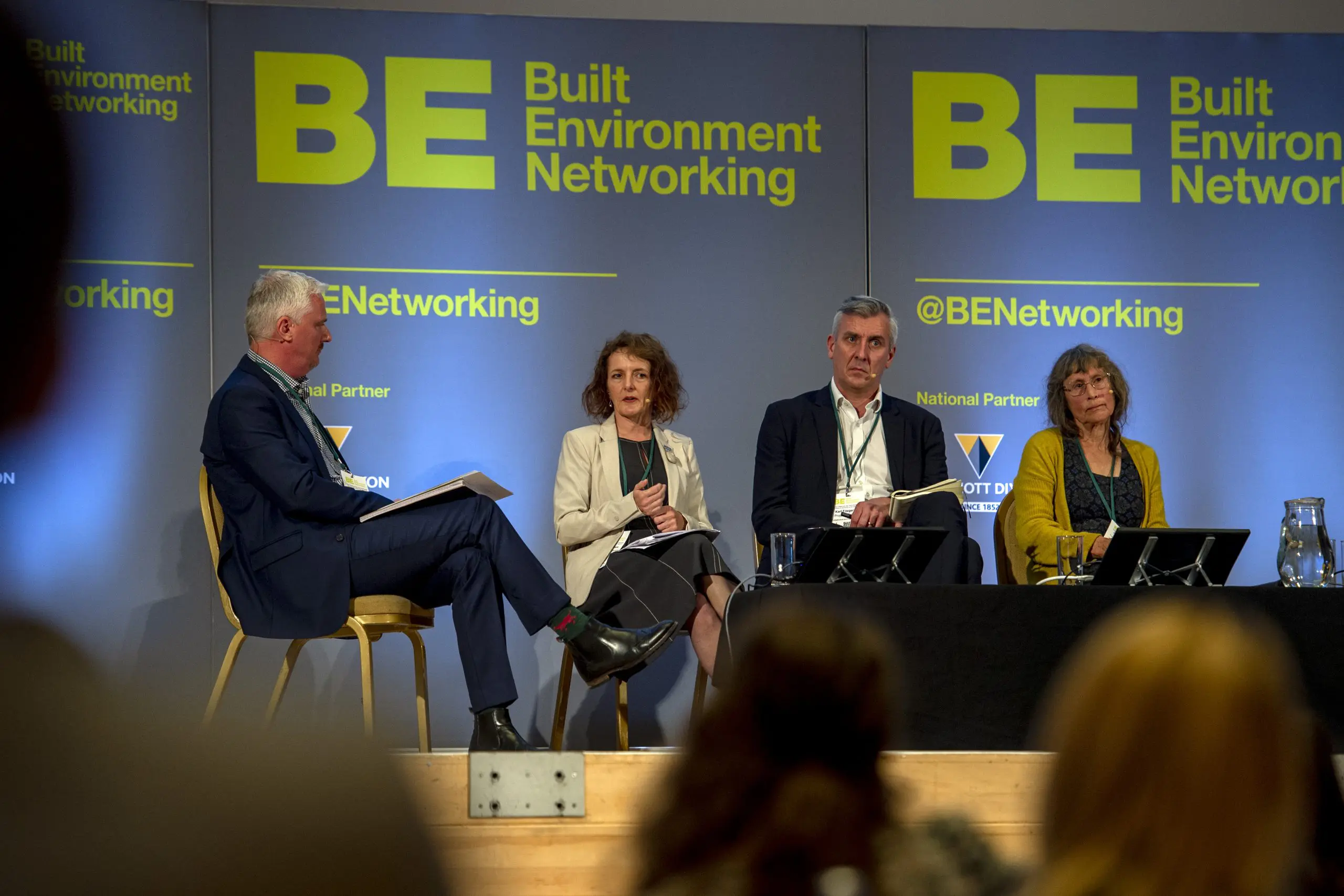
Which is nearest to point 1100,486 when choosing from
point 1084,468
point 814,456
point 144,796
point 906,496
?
point 1084,468

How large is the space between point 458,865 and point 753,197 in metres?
4.86

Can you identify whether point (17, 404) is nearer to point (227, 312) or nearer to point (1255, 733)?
point (1255, 733)

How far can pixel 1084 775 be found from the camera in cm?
79

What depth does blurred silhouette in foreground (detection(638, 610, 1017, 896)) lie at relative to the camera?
3.22ft

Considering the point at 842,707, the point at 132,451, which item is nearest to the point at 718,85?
the point at 132,451

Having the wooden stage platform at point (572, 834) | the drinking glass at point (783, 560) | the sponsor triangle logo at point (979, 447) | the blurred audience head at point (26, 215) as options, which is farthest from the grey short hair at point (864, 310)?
the blurred audience head at point (26, 215)

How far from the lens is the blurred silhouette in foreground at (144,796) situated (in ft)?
1.12

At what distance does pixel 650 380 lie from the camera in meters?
4.36

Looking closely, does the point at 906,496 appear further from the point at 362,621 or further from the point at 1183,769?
the point at 1183,769

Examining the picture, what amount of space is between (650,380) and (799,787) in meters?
3.40

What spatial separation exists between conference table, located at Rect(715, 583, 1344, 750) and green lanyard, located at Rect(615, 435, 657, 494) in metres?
1.40

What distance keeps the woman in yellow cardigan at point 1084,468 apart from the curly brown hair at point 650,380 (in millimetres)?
1109

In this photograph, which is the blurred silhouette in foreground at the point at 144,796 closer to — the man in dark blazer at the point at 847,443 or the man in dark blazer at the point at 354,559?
the man in dark blazer at the point at 354,559

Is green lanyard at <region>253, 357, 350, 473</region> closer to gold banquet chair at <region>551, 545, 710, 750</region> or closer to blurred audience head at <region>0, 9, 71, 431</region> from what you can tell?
gold banquet chair at <region>551, 545, 710, 750</region>
